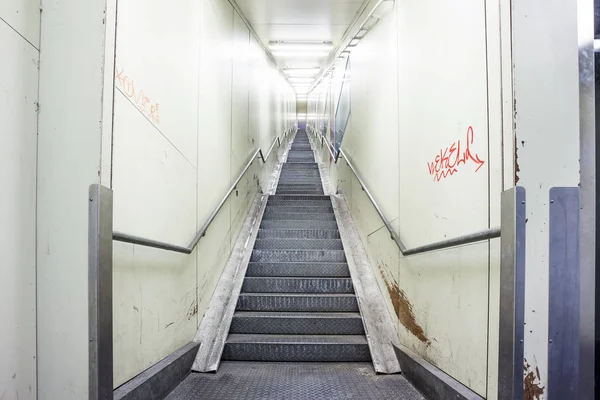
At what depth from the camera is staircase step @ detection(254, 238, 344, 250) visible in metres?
4.74

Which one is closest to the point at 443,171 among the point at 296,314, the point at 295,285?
the point at 296,314

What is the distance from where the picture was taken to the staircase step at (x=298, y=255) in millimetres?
4395

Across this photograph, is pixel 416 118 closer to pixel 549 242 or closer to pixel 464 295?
pixel 464 295

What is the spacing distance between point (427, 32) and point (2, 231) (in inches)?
93.3

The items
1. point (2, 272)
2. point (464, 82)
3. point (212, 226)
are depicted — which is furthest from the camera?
point (212, 226)

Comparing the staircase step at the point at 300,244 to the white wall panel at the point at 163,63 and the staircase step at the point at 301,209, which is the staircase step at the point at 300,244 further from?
the white wall panel at the point at 163,63

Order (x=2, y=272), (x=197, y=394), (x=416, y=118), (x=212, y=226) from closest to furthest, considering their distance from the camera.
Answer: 1. (x=2, y=272)
2. (x=197, y=394)
3. (x=416, y=118)
4. (x=212, y=226)

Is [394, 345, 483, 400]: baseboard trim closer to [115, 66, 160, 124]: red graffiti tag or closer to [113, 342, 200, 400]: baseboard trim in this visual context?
[113, 342, 200, 400]: baseboard trim

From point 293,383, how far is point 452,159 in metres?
1.63

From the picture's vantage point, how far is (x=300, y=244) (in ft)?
15.6

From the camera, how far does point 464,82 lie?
6.77 feet

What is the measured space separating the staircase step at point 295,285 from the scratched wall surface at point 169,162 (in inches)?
14.3

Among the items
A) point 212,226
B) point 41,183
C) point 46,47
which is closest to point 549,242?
point 41,183

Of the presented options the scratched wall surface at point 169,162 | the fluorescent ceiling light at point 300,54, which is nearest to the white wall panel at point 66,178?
the scratched wall surface at point 169,162
